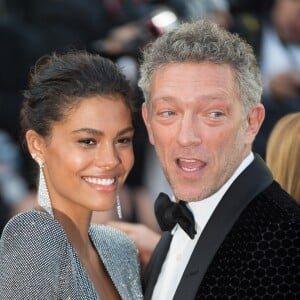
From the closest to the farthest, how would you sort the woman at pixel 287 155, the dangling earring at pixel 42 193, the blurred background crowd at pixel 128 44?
the dangling earring at pixel 42 193, the woman at pixel 287 155, the blurred background crowd at pixel 128 44

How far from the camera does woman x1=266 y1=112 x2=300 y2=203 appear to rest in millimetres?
3248

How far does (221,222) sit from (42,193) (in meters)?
0.70

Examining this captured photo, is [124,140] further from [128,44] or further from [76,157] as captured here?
[128,44]

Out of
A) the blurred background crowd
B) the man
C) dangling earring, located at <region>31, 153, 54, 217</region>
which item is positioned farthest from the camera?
the blurred background crowd

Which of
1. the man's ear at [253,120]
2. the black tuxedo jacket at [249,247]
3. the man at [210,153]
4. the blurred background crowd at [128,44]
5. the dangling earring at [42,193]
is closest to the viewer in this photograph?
the black tuxedo jacket at [249,247]

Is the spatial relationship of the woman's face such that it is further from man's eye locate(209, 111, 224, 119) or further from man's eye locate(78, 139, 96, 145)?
man's eye locate(209, 111, 224, 119)

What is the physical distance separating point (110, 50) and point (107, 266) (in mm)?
1901

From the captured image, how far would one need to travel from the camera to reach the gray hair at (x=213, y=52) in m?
2.85

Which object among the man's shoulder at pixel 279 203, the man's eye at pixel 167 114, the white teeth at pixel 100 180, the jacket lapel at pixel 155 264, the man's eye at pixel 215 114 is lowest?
the jacket lapel at pixel 155 264

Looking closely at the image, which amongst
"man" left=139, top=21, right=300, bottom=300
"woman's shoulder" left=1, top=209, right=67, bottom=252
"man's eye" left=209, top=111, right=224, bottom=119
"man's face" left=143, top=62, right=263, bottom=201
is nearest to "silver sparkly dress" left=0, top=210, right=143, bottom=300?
"woman's shoulder" left=1, top=209, right=67, bottom=252

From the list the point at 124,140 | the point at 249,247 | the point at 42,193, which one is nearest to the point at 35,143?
the point at 42,193

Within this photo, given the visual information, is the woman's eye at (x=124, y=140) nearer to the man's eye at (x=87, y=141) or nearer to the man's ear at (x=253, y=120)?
the man's eye at (x=87, y=141)

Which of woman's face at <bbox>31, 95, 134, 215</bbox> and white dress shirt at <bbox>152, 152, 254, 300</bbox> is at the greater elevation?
woman's face at <bbox>31, 95, 134, 215</bbox>

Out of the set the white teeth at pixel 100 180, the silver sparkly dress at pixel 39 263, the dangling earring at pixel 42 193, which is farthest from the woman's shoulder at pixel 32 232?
Answer: the white teeth at pixel 100 180
